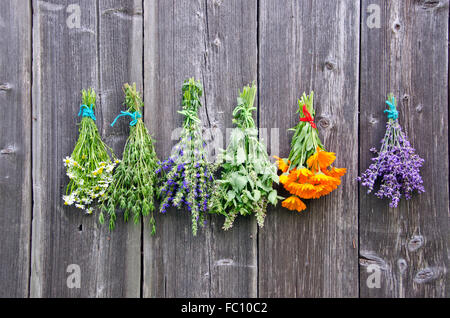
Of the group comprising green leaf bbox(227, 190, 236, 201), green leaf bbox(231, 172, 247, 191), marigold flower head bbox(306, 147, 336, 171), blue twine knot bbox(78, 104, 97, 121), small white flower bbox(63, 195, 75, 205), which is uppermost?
blue twine knot bbox(78, 104, 97, 121)

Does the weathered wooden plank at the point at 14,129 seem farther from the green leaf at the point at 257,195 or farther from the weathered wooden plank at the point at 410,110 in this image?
the weathered wooden plank at the point at 410,110

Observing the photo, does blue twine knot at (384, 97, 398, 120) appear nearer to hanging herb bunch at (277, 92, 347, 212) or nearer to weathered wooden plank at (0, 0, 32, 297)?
hanging herb bunch at (277, 92, 347, 212)

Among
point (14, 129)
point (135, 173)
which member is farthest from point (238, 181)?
point (14, 129)

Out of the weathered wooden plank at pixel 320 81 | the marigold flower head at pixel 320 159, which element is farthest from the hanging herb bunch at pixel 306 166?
the weathered wooden plank at pixel 320 81

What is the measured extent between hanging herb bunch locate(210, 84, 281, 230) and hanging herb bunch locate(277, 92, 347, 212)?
9 centimetres

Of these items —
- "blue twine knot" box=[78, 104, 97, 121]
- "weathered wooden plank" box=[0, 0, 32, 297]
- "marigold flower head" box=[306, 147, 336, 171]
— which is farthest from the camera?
"weathered wooden plank" box=[0, 0, 32, 297]

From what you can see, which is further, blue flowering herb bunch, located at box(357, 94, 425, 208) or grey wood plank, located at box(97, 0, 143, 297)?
grey wood plank, located at box(97, 0, 143, 297)

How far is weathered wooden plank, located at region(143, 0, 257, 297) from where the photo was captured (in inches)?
68.6

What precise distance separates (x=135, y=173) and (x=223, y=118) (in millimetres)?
583

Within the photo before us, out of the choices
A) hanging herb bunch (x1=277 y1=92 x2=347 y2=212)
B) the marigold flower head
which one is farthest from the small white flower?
the marigold flower head

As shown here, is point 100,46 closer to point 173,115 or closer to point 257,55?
point 173,115

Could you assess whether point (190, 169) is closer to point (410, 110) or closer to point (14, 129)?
point (14, 129)

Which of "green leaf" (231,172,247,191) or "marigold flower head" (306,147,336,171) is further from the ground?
"marigold flower head" (306,147,336,171)

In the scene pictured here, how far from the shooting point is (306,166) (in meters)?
1.64
